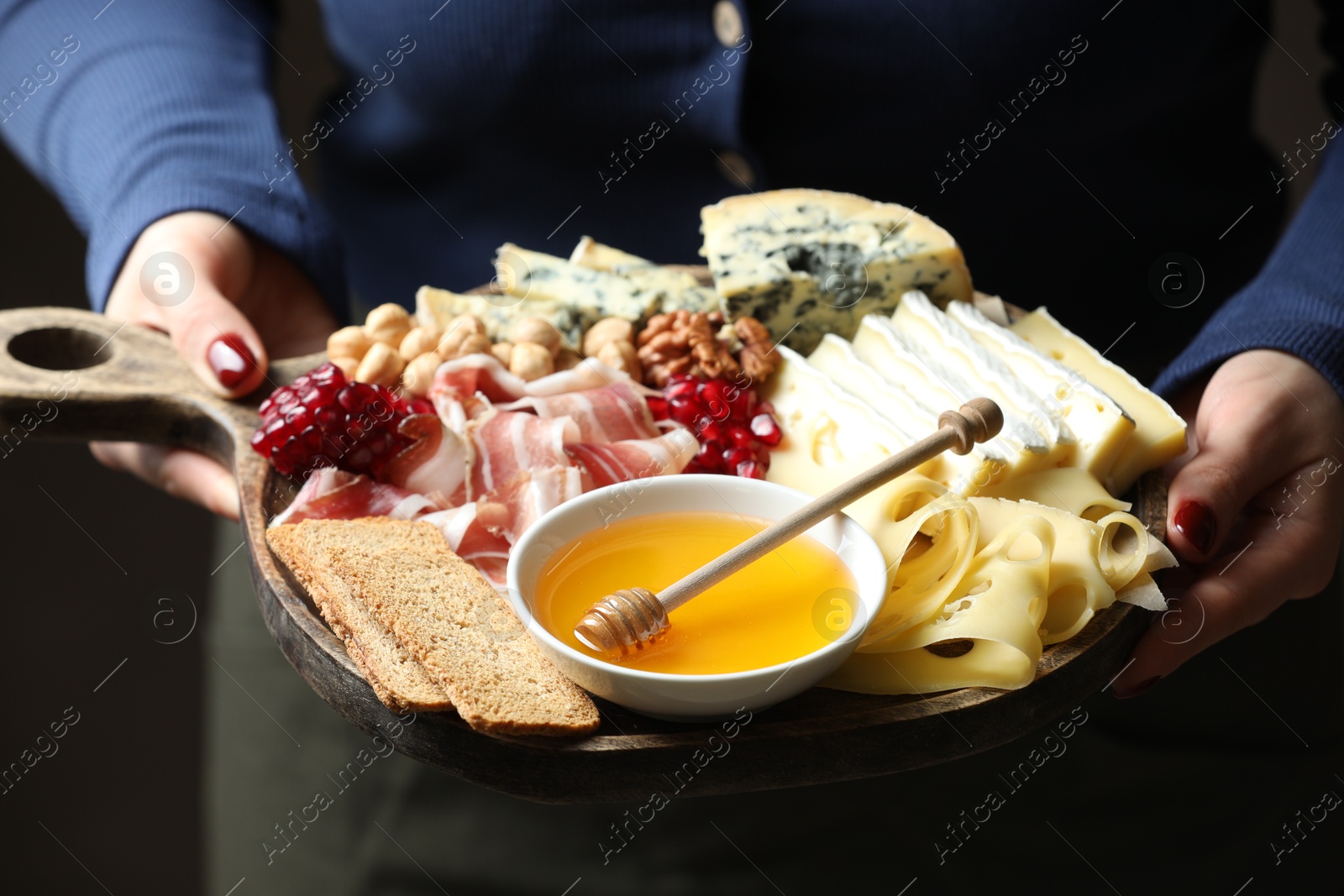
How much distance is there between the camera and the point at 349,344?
1.74m

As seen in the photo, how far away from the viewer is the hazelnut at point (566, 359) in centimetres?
182

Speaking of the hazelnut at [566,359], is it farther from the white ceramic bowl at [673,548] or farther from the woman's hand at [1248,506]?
the woman's hand at [1248,506]

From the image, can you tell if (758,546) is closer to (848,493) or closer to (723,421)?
(848,493)

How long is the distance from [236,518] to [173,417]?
0.66ft

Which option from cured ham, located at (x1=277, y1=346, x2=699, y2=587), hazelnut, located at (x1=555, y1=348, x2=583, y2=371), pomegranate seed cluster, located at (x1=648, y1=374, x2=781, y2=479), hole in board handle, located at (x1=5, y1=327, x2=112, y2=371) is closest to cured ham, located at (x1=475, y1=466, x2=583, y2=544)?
cured ham, located at (x1=277, y1=346, x2=699, y2=587)

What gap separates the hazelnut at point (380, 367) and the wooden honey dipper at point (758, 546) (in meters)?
0.71

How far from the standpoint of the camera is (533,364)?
1.71 m

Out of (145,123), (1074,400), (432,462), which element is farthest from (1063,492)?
(145,123)

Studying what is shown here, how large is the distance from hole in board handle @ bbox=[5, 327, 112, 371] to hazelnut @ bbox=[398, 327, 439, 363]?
53 cm

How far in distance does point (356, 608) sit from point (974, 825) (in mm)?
1370

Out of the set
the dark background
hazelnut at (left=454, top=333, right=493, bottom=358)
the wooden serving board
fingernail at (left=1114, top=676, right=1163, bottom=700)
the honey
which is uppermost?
hazelnut at (left=454, top=333, right=493, bottom=358)

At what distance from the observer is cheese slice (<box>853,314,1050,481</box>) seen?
143 cm

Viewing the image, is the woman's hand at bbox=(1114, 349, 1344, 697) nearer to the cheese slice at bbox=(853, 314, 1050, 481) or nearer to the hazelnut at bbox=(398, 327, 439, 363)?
the cheese slice at bbox=(853, 314, 1050, 481)

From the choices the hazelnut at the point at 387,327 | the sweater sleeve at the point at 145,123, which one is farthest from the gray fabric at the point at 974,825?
the sweater sleeve at the point at 145,123
